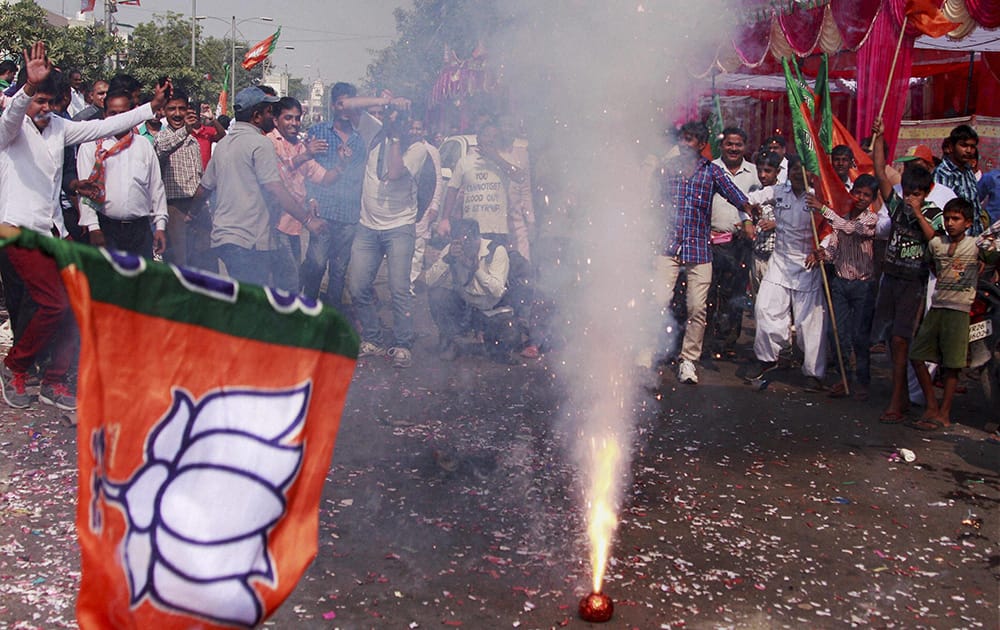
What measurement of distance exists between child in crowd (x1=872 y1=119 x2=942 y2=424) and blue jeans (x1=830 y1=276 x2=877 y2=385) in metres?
0.49

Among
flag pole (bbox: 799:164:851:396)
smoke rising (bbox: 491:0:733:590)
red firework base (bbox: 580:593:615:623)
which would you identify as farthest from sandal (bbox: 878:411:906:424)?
red firework base (bbox: 580:593:615:623)

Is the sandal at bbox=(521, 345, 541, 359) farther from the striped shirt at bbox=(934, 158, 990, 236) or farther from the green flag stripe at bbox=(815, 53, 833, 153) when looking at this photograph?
the striped shirt at bbox=(934, 158, 990, 236)

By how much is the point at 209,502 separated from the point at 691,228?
241 inches

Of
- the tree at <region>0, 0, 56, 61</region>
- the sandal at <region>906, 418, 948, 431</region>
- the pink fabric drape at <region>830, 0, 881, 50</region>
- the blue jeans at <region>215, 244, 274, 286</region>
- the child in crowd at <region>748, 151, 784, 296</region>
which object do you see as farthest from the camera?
the tree at <region>0, 0, 56, 61</region>

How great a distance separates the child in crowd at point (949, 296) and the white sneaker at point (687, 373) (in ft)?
5.64

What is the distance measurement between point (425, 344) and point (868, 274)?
153 inches

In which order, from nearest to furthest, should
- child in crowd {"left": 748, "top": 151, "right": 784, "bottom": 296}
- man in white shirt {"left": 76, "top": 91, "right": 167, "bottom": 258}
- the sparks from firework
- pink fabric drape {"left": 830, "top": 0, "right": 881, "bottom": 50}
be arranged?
1. the sparks from firework
2. man in white shirt {"left": 76, "top": 91, "right": 167, "bottom": 258}
3. child in crowd {"left": 748, "top": 151, "right": 784, "bottom": 296}
4. pink fabric drape {"left": 830, "top": 0, "right": 881, "bottom": 50}

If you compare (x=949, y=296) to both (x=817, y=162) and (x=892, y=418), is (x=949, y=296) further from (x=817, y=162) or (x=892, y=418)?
(x=817, y=162)

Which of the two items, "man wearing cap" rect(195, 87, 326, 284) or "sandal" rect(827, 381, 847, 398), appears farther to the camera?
"sandal" rect(827, 381, 847, 398)

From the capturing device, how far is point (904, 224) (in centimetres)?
677

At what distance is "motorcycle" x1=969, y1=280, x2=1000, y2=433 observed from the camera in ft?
21.8

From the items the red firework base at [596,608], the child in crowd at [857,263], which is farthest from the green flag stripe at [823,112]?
the red firework base at [596,608]

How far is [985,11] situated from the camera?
935 centimetres

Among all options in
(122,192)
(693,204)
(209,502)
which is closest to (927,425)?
(693,204)
